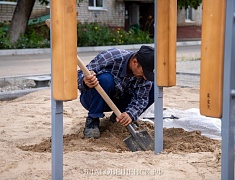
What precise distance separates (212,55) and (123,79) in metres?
2.28

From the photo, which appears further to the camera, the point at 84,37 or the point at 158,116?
the point at 84,37

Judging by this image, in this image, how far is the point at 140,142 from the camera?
4531 mm

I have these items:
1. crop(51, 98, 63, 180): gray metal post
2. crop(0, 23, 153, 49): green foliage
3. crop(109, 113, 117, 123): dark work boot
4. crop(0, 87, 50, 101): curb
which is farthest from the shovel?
crop(0, 23, 153, 49): green foliage

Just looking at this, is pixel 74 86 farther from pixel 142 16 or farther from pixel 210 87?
pixel 142 16

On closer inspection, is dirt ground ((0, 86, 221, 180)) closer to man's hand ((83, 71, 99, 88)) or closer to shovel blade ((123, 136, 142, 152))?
shovel blade ((123, 136, 142, 152))

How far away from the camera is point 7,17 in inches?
896

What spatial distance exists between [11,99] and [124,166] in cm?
414

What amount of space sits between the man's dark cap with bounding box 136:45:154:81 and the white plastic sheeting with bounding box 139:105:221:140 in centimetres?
82

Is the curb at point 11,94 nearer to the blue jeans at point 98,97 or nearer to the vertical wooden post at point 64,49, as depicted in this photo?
the blue jeans at point 98,97

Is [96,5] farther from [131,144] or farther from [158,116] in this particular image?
[158,116]

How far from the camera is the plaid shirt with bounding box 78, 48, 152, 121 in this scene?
4.67 m

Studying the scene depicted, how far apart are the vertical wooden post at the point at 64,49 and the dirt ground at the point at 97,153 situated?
2.32ft

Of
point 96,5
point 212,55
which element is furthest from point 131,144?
point 96,5

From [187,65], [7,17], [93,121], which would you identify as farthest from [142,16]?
[93,121]
